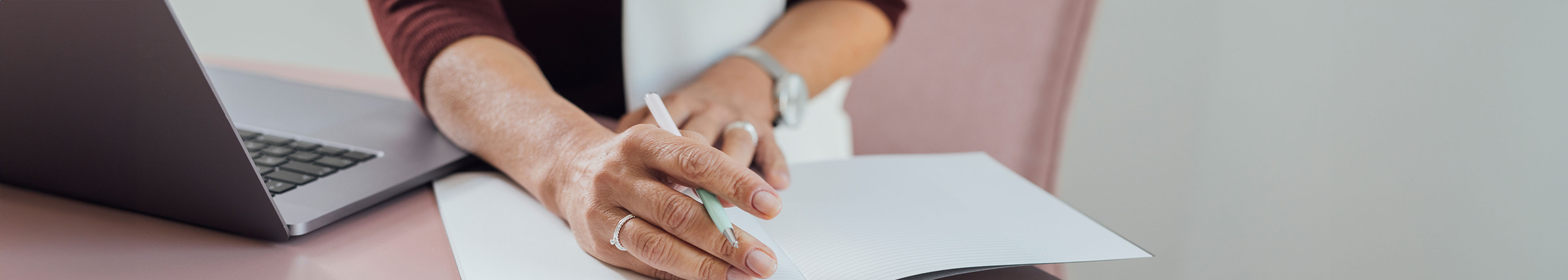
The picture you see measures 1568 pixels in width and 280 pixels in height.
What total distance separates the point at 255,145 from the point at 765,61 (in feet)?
1.30

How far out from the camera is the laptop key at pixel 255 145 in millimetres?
503

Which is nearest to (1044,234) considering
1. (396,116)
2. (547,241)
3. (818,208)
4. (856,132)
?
(818,208)

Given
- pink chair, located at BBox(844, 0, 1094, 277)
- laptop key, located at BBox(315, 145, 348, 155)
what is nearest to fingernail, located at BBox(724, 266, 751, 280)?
laptop key, located at BBox(315, 145, 348, 155)

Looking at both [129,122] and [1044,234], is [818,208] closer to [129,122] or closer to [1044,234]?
[1044,234]

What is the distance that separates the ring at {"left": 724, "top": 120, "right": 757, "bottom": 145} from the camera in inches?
22.1

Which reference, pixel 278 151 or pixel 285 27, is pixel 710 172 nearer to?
pixel 278 151

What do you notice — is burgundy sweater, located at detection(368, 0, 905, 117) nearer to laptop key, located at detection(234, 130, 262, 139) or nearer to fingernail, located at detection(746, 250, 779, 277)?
laptop key, located at detection(234, 130, 262, 139)

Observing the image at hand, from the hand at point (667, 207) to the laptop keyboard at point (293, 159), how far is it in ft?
0.63

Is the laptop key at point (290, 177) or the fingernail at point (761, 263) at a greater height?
the fingernail at point (761, 263)

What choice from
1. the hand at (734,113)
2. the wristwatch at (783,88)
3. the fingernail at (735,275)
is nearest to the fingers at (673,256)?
the fingernail at (735,275)

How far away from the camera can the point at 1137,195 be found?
893 mm

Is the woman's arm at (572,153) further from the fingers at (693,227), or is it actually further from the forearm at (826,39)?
the forearm at (826,39)

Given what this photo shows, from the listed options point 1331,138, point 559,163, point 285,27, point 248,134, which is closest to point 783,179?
point 559,163

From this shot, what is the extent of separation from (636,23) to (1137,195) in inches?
24.2
